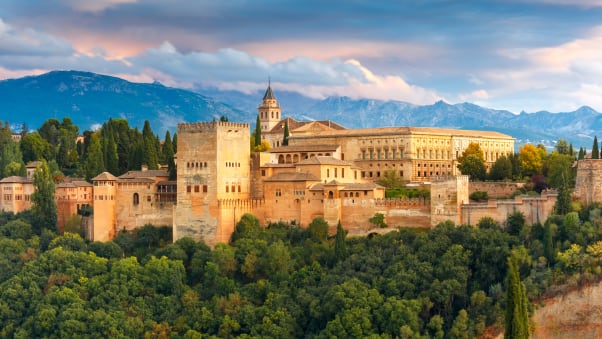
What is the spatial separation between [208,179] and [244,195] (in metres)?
2.19

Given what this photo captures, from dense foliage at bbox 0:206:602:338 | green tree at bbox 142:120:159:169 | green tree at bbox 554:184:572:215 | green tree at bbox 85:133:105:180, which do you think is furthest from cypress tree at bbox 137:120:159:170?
green tree at bbox 554:184:572:215

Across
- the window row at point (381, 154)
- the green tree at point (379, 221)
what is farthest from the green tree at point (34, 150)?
the green tree at point (379, 221)

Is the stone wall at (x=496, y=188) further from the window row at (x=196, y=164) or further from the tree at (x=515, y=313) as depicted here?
the tree at (x=515, y=313)

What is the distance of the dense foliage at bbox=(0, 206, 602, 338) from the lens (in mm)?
41688

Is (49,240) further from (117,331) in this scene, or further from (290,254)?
(290,254)

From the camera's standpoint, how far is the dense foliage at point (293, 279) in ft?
137

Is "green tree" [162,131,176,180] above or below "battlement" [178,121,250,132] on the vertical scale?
below

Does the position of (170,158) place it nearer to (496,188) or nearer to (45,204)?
(45,204)

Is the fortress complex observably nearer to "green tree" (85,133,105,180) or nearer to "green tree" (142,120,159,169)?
"green tree" (85,133,105,180)

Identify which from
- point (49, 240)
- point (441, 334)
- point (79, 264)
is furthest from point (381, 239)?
point (49, 240)

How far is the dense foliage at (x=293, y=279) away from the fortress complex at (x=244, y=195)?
839mm

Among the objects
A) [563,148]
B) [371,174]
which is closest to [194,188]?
[371,174]

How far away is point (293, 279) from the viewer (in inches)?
1813

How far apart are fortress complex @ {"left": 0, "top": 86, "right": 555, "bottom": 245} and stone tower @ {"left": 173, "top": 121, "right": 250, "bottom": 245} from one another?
0.05m
